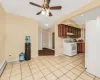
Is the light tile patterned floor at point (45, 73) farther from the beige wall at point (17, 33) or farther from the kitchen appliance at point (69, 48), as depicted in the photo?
the kitchen appliance at point (69, 48)

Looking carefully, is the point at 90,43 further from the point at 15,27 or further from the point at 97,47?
the point at 15,27

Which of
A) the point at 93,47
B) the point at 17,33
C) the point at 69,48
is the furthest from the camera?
the point at 69,48

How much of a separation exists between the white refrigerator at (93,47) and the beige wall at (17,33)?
Result: 3.22 metres

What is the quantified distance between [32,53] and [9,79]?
2585 mm

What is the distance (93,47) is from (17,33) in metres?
3.73

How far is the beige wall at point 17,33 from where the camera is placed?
4.01 meters

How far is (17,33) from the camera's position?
14.0 feet

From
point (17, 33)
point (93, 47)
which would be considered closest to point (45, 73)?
point (93, 47)

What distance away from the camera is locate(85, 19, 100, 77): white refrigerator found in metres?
2.49

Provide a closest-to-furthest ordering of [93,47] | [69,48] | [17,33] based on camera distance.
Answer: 1. [93,47]
2. [17,33]
3. [69,48]

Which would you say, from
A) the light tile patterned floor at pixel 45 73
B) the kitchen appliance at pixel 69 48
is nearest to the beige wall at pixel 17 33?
the light tile patterned floor at pixel 45 73

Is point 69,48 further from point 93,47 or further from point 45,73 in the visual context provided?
point 45,73

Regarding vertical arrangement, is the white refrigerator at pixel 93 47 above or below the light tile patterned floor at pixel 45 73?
above

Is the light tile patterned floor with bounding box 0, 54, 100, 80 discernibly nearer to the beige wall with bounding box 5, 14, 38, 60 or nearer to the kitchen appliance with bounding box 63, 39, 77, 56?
the beige wall with bounding box 5, 14, 38, 60
